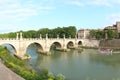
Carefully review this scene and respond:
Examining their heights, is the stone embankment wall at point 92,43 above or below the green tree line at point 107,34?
below

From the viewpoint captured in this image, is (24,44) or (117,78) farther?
(24,44)

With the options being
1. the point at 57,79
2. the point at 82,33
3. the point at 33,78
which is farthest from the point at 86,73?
the point at 82,33

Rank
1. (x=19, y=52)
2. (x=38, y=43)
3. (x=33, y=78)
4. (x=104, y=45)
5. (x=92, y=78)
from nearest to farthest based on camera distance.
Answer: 1. (x=33, y=78)
2. (x=92, y=78)
3. (x=19, y=52)
4. (x=38, y=43)
5. (x=104, y=45)

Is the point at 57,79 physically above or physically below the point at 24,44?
below

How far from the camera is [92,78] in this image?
19734 mm

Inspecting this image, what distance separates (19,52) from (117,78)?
17.9 m

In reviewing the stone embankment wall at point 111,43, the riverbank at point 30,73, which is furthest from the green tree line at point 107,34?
the riverbank at point 30,73

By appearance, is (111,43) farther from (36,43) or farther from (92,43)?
(36,43)

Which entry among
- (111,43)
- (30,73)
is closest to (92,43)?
(111,43)

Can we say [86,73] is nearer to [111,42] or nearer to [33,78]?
[33,78]

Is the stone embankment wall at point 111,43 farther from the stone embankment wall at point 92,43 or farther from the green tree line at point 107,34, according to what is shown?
the green tree line at point 107,34

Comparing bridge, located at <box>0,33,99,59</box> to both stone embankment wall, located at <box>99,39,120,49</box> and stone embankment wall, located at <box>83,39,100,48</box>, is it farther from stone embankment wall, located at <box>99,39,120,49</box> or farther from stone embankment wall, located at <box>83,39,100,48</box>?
stone embankment wall, located at <box>99,39,120,49</box>

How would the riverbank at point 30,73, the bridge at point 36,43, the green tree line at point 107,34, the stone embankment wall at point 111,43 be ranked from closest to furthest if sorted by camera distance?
the riverbank at point 30,73 < the bridge at point 36,43 < the stone embankment wall at point 111,43 < the green tree line at point 107,34

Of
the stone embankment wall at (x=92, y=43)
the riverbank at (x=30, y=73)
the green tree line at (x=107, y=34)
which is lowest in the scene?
the riverbank at (x=30, y=73)
